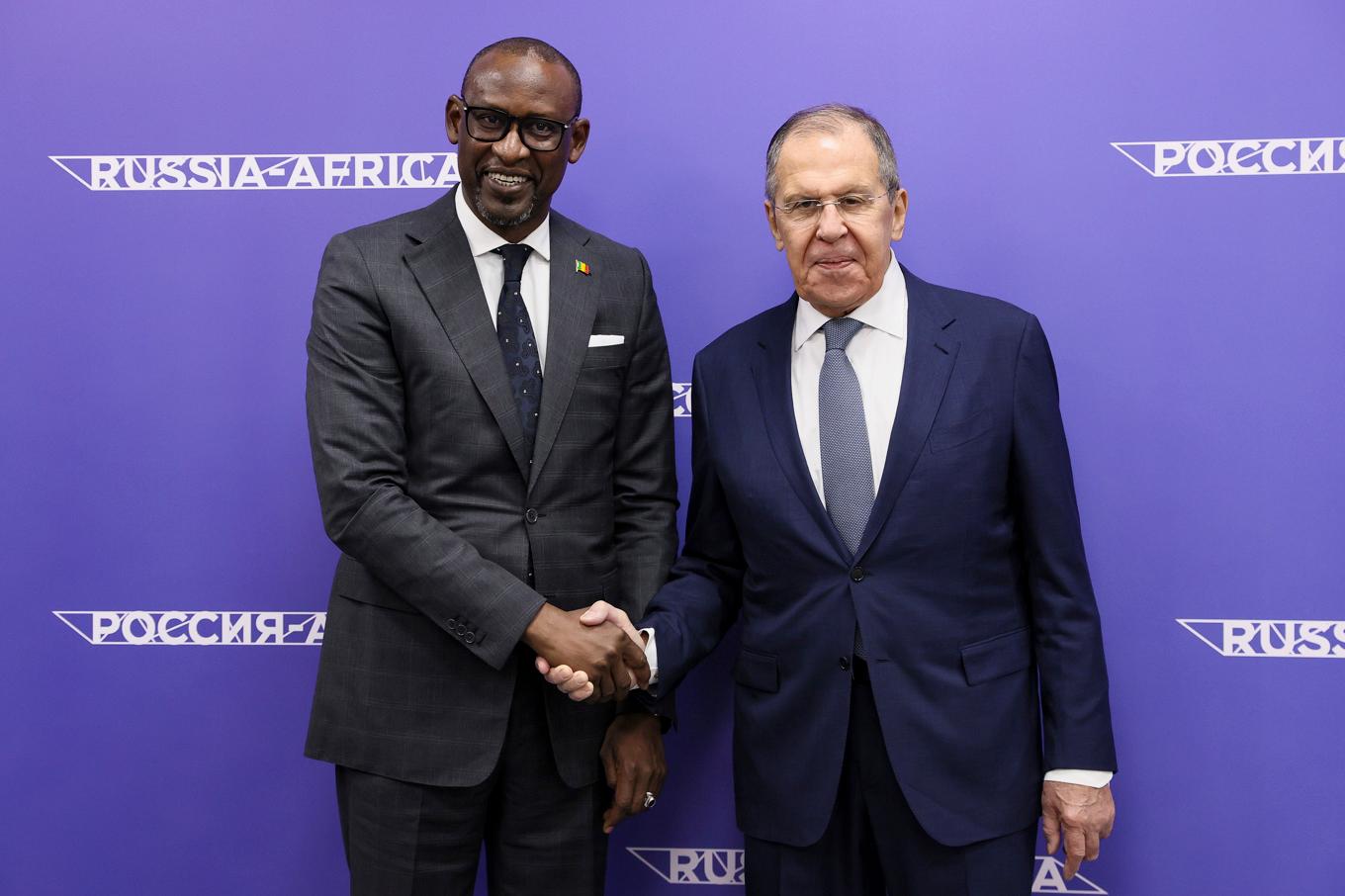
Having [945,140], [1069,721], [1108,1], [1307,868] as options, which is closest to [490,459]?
[1069,721]

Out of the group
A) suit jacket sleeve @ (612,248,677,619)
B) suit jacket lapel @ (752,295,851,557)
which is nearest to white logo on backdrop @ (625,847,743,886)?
suit jacket sleeve @ (612,248,677,619)

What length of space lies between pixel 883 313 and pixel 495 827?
3.50ft

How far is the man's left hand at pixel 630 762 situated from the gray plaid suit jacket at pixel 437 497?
0.12 ft

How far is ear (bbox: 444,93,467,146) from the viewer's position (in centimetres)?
179

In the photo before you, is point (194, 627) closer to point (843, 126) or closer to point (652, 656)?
point (652, 656)

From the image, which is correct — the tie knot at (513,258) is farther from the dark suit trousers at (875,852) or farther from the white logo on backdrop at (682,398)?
the dark suit trousers at (875,852)

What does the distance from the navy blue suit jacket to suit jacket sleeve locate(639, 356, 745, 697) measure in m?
0.02

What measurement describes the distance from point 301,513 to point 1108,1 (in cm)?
198

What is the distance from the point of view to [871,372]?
5.85 ft

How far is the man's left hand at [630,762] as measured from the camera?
1.85 m

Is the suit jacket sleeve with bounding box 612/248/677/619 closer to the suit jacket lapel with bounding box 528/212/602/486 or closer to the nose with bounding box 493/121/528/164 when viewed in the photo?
the suit jacket lapel with bounding box 528/212/602/486

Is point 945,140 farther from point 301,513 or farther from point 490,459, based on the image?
point 301,513

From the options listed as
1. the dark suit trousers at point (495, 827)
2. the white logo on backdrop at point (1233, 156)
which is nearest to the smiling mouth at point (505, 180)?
the dark suit trousers at point (495, 827)

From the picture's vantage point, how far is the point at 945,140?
2.27 metres
